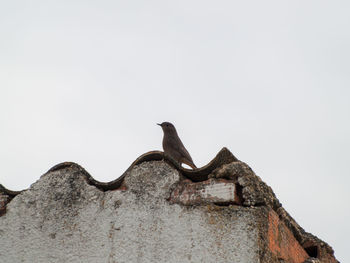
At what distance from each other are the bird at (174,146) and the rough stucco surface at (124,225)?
334 cm

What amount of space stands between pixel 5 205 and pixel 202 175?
165 centimetres

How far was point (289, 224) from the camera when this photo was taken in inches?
139

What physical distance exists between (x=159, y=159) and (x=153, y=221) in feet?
1.62

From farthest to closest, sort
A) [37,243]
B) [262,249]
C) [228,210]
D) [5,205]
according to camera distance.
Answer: [5,205], [37,243], [228,210], [262,249]

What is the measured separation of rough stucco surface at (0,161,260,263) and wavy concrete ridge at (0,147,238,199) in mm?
44

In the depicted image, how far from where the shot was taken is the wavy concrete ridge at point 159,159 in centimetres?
352

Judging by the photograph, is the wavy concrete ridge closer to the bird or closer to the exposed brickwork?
the exposed brickwork

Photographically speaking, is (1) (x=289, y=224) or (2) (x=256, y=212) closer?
(2) (x=256, y=212)

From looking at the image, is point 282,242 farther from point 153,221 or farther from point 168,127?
point 168,127

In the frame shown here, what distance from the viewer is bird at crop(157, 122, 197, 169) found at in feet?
24.1

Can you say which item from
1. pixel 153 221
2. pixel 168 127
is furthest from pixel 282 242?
pixel 168 127

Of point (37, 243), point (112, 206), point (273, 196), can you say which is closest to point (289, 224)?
point (273, 196)

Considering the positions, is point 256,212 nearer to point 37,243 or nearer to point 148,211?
point 148,211

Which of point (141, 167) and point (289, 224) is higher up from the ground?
point (141, 167)
